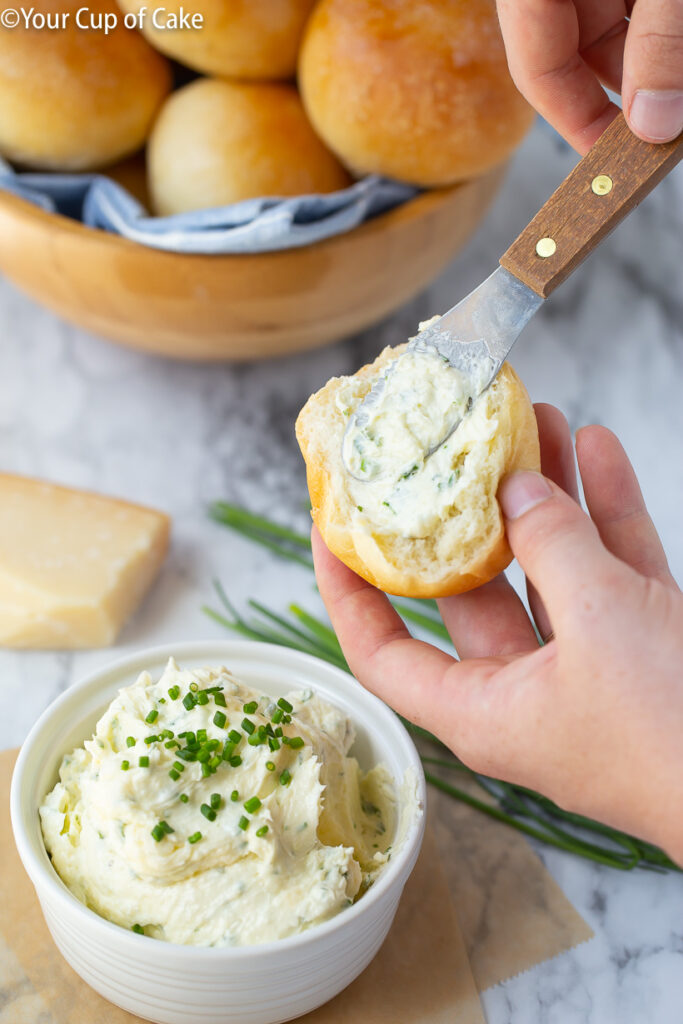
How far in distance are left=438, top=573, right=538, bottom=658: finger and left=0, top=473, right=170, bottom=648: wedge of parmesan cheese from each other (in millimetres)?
739

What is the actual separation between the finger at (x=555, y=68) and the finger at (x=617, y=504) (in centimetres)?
63

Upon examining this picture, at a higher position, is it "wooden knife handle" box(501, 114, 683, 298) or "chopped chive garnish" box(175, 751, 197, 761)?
"wooden knife handle" box(501, 114, 683, 298)

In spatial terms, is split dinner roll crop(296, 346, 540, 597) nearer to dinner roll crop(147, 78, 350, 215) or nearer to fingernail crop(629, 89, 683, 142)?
fingernail crop(629, 89, 683, 142)

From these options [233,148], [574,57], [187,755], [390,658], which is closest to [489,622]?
[390,658]

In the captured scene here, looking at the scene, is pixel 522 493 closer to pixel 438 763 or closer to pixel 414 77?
pixel 438 763

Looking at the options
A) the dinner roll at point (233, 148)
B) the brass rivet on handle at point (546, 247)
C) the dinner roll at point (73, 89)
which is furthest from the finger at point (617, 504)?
the dinner roll at point (73, 89)

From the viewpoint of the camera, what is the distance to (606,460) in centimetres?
175

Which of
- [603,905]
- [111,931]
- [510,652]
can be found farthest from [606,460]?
[111,931]

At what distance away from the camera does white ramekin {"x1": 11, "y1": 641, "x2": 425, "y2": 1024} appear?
1282 mm

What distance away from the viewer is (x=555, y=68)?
6.08 ft

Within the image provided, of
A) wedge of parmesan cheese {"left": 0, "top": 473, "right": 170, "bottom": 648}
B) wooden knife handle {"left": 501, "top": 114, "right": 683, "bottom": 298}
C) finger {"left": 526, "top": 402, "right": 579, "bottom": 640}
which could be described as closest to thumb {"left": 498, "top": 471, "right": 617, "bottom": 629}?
wooden knife handle {"left": 501, "top": 114, "right": 683, "bottom": 298}

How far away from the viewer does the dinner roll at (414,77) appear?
2.05 m

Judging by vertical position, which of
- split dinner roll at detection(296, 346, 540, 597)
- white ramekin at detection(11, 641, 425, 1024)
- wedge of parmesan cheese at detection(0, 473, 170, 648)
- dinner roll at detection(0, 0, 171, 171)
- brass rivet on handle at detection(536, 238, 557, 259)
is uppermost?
brass rivet on handle at detection(536, 238, 557, 259)

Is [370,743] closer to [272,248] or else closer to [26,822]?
[26,822]
